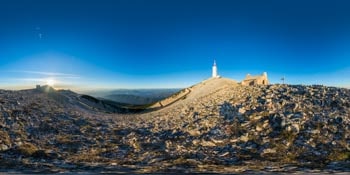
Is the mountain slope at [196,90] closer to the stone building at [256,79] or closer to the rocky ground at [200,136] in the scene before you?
the stone building at [256,79]

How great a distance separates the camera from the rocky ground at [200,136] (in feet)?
77.5

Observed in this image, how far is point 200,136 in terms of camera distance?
32.5 m

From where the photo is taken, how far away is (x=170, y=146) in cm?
2947

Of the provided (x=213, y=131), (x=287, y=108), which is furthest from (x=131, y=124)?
(x=287, y=108)

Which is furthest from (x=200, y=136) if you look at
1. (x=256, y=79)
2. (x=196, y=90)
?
(x=196, y=90)

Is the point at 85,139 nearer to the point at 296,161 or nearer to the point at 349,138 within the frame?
the point at 296,161

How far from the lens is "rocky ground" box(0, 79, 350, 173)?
23.6m

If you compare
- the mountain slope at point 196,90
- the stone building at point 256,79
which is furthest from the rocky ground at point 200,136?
the mountain slope at point 196,90

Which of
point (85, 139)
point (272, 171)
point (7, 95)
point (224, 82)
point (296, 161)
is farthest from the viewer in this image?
point (224, 82)

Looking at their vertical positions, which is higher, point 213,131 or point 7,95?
point 7,95

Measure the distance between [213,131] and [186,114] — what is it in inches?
352

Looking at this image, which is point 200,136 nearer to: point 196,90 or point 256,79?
point 256,79

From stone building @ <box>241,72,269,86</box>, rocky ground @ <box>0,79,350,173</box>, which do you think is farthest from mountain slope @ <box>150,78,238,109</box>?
rocky ground @ <box>0,79,350,173</box>

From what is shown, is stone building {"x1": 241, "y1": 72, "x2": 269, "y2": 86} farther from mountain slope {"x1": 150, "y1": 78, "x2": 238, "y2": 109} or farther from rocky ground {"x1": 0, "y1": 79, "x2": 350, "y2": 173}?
rocky ground {"x1": 0, "y1": 79, "x2": 350, "y2": 173}
